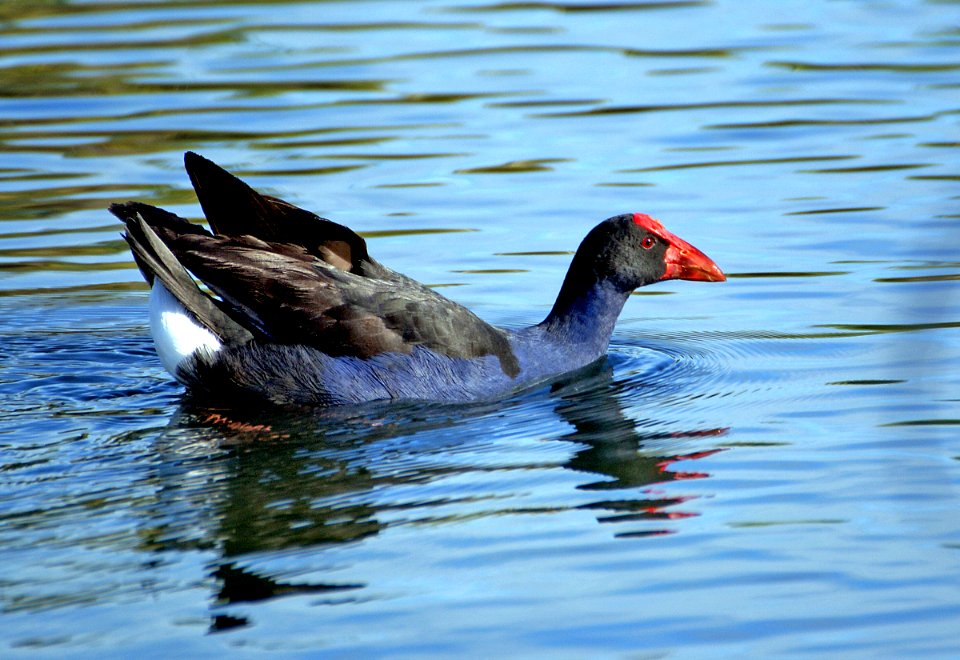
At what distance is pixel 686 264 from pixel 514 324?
1153 millimetres

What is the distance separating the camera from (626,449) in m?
6.46

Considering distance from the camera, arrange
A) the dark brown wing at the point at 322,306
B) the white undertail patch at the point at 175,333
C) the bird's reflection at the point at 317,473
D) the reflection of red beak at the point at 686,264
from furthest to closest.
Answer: the reflection of red beak at the point at 686,264 < the white undertail patch at the point at 175,333 < the dark brown wing at the point at 322,306 < the bird's reflection at the point at 317,473

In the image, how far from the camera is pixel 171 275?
285 inches

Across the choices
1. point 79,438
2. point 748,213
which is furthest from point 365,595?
point 748,213

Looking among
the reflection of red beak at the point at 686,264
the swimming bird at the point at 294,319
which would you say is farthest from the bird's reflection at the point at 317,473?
the reflection of red beak at the point at 686,264

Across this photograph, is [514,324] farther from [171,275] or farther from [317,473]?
[317,473]

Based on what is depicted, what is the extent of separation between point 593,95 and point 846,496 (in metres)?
8.24

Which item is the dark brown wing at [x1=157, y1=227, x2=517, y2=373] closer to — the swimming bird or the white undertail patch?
the swimming bird

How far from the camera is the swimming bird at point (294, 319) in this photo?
7.15 meters

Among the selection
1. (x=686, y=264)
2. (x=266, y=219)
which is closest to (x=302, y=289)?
(x=266, y=219)

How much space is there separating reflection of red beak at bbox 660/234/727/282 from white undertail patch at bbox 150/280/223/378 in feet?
7.90

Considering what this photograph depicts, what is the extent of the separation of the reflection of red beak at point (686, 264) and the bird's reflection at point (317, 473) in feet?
2.41

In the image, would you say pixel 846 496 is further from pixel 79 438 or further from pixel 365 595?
pixel 79 438

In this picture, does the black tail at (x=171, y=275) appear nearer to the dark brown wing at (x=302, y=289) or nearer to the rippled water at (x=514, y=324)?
the dark brown wing at (x=302, y=289)
